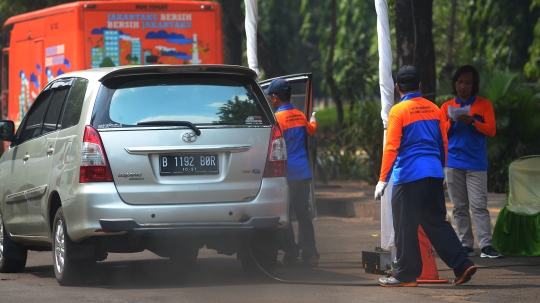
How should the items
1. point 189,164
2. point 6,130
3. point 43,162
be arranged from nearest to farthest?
1. point 189,164
2. point 43,162
3. point 6,130

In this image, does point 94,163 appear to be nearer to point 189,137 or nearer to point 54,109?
point 189,137

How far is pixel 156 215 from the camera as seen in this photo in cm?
728

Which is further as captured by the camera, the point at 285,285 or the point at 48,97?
the point at 48,97

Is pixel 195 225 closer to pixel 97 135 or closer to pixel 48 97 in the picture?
pixel 97 135

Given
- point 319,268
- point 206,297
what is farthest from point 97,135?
point 319,268

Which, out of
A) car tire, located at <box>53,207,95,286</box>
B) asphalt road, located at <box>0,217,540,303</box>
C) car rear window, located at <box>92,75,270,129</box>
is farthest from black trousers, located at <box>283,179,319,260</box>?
car tire, located at <box>53,207,95,286</box>

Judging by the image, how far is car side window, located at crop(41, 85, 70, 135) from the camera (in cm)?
825

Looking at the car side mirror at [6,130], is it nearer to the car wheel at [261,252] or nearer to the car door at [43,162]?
the car door at [43,162]

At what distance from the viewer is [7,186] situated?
906 cm

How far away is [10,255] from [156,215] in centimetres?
239

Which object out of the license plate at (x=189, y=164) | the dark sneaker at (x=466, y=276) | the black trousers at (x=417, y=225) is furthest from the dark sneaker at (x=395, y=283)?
the license plate at (x=189, y=164)

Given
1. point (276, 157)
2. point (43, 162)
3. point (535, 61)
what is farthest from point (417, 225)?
point (535, 61)

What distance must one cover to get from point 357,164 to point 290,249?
10.0 metres

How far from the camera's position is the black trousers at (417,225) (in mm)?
7305
